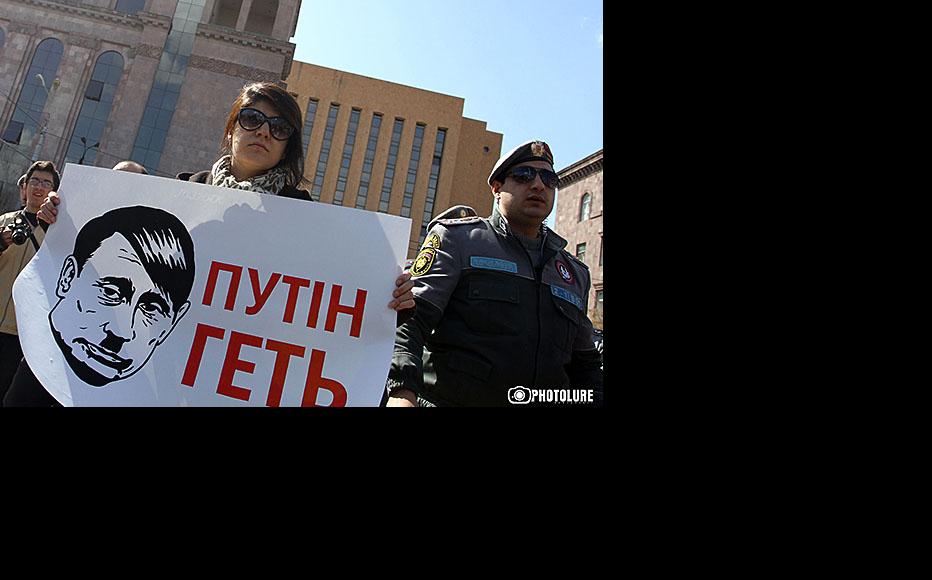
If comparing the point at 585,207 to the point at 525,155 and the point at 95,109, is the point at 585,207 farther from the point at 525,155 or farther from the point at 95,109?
the point at 95,109

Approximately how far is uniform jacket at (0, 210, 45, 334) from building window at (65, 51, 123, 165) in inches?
65.0

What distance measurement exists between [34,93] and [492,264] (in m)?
2.37

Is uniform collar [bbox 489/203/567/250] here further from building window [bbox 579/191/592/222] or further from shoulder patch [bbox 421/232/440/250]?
building window [bbox 579/191/592/222]

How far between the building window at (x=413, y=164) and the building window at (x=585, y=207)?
18.6 metres

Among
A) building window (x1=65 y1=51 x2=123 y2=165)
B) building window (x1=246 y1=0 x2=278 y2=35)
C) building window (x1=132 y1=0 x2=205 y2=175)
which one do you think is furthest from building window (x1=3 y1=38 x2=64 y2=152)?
building window (x1=246 y1=0 x2=278 y2=35)

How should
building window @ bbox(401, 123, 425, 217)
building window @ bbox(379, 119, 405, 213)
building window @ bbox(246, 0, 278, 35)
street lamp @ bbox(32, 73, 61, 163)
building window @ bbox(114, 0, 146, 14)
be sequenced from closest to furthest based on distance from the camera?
building window @ bbox(114, 0, 146, 14) < street lamp @ bbox(32, 73, 61, 163) < building window @ bbox(246, 0, 278, 35) < building window @ bbox(379, 119, 405, 213) < building window @ bbox(401, 123, 425, 217)

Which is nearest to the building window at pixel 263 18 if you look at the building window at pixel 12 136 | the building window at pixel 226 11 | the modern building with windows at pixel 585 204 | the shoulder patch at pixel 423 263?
the building window at pixel 226 11

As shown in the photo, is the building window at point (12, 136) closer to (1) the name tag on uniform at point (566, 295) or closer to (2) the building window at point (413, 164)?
(1) the name tag on uniform at point (566, 295)

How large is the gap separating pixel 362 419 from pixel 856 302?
1.40 m

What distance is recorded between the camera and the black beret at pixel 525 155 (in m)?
1.62

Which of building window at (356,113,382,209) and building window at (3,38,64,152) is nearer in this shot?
building window at (3,38,64,152)

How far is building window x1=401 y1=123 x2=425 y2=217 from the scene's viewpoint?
23.3 meters

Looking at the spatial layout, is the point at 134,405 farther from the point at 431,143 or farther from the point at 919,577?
the point at 431,143

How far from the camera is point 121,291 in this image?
1165 millimetres
